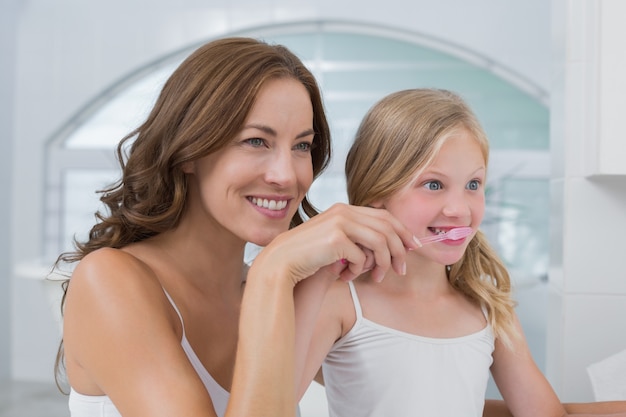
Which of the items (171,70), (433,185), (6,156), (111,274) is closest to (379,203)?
(433,185)

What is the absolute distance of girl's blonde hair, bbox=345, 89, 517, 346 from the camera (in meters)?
1.08

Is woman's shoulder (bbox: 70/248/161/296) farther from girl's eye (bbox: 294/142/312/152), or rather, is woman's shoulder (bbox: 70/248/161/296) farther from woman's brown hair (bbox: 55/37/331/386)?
girl's eye (bbox: 294/142/312/152)

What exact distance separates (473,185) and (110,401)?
0.64 m

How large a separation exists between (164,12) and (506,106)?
201 cm

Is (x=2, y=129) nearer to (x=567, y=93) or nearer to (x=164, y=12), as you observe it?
(x=164, y=12)

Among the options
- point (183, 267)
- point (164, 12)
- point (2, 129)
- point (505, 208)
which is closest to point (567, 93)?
point (183, 267)

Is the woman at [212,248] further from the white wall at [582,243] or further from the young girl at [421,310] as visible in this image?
the white wall at [582,243]

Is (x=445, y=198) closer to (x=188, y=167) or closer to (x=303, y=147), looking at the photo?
(x=303, y=147)

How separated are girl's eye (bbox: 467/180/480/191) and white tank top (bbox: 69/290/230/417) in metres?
0.49

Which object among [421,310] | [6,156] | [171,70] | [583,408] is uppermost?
[171,70]

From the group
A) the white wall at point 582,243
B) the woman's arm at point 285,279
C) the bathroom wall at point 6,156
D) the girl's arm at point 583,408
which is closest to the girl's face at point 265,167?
the woman's arm at point 285,279

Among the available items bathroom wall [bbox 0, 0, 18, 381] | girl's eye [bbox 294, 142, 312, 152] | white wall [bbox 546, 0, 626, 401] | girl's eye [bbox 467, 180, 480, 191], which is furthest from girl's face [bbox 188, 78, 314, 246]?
bathroom wall [bbox 0, 0, 18, 381]

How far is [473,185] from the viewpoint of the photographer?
109 centimetres

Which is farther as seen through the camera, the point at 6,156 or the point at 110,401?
the point at 6,156
